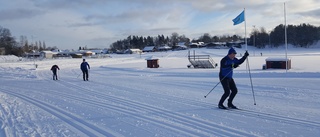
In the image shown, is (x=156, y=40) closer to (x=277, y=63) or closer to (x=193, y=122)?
(x=277, y=63)

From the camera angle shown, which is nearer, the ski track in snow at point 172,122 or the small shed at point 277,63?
the ski track in snow at point 172,122

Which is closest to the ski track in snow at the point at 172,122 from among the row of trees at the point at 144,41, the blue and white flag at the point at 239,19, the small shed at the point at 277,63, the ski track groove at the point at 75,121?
the ski track groove at the point at 75,121

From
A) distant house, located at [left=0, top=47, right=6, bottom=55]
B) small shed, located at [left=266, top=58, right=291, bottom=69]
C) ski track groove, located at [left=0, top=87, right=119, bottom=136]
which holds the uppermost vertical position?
distant house, located at [left=0, top=47, right=6, bottom=55]

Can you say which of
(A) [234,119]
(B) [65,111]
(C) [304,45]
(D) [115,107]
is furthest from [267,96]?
(C) [304,45]

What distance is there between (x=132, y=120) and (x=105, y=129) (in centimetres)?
98

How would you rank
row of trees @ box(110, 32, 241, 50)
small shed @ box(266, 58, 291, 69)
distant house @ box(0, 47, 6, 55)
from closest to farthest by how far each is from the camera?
small shed @ box(266, 58, 291, 69), distant house @ box(0, 47, 6, 55), row of trees @ box(110, 32, 241, 50)

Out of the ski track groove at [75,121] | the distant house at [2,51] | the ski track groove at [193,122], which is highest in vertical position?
the distant house at [2,51]

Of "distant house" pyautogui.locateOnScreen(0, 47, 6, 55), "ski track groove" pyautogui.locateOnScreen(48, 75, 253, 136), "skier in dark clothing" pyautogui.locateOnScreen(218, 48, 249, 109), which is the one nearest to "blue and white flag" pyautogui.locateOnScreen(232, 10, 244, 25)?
"skier in dark clothing" pyautogui.locateOnScreen(218, 48, 249, 109)

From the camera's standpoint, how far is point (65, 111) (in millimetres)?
9016

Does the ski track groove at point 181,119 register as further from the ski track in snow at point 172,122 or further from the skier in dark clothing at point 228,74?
the skier in dark clothing at point 228,74

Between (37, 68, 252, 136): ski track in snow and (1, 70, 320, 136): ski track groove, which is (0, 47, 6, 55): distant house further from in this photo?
(37, 68, 252, 136): ski track in snow

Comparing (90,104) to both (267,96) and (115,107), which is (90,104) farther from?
(267,96)

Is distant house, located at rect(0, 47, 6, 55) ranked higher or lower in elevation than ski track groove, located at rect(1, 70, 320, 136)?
higher

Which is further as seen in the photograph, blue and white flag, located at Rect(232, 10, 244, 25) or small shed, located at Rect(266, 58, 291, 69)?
small shed, located at Rect(266, 58, 291, 69)
